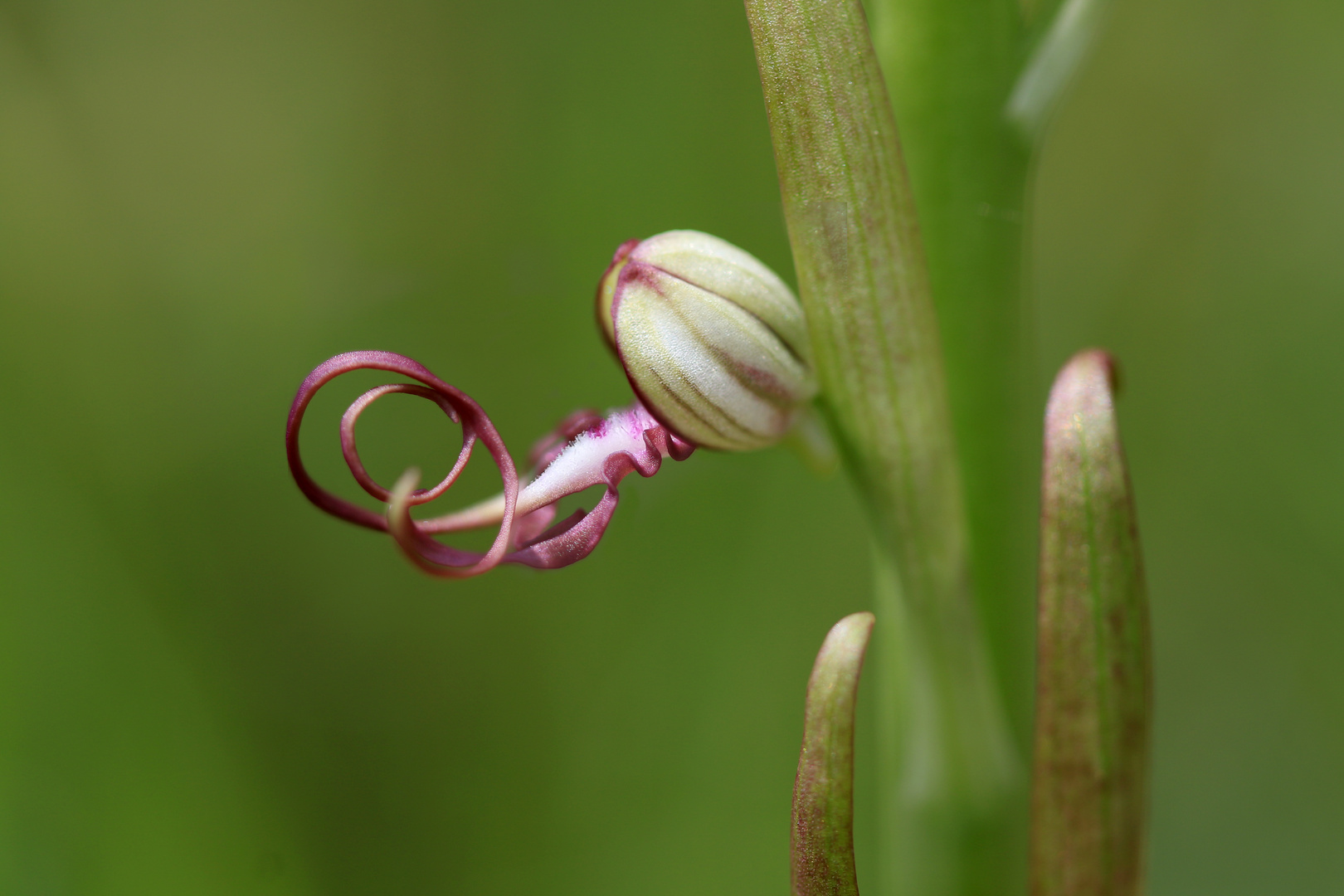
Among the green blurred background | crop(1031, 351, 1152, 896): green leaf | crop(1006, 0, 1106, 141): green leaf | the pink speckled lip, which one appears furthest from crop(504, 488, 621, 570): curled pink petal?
the green blurred background

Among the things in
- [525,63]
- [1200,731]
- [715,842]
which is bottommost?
[1200,731]

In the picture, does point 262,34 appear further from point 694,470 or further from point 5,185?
point 694,470

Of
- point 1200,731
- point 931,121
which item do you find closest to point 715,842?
point 1200,731

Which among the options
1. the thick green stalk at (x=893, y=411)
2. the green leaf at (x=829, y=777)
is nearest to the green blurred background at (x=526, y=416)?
the thick green stalk at (x=893, y=411)

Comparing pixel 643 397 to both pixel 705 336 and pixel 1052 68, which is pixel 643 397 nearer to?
pixel 705 336

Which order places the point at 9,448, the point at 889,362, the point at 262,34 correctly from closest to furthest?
the point at 889,362
the point at 9,448
the point at 262,34

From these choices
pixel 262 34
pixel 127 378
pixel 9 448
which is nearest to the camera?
pixel 9 448
